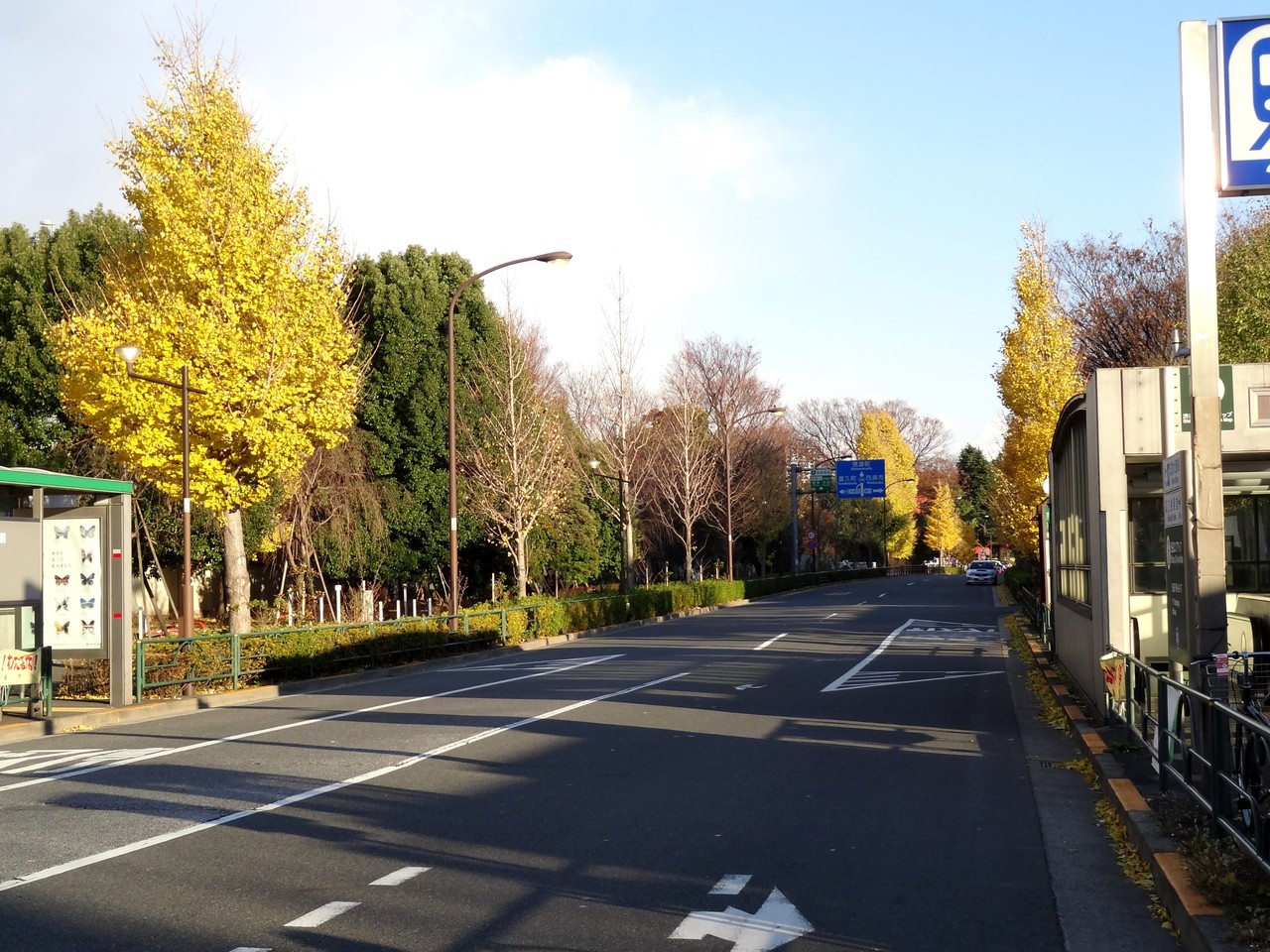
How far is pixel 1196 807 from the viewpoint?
7.74m

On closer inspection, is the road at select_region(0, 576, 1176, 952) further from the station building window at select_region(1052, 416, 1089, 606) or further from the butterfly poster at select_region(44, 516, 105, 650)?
the butterfly poster at select_region(44, 516, 105, 650)

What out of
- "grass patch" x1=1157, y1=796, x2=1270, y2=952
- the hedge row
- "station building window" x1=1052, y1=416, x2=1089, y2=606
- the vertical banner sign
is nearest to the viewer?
"grass patch" x1=1157, y1=796, x2=1270, y2=952

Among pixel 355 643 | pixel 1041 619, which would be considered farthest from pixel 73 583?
pixel 1041 619

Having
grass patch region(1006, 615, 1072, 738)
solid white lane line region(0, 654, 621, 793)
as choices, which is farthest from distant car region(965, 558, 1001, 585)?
solid white lane line region(0, 654, 621, 793)

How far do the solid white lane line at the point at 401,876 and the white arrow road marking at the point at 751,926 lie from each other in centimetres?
186

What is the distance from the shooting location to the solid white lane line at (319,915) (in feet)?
20.8

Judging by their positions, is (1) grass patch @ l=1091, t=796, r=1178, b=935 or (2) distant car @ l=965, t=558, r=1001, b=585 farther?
(2) distant car @ l=965, t=558, r=1001, b=585

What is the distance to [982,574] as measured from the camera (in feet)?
240

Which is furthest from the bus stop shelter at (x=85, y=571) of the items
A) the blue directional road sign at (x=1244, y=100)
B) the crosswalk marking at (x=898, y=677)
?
the blue directional road sign at (x=1244, y=100)

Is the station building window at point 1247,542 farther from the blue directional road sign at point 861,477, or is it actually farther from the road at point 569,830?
the blue directional road sign at point 861,477

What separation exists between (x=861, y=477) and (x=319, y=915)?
61843mm

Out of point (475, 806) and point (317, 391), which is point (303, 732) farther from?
point (317, 391)

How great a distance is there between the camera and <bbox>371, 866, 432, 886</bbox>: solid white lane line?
7215 millimetres

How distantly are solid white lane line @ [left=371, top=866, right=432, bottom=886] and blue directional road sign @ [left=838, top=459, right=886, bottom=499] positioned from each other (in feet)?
196
